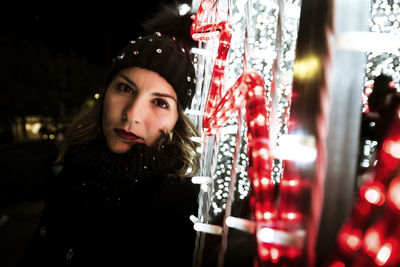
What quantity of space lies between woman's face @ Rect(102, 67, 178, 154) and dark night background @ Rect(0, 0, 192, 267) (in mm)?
5294

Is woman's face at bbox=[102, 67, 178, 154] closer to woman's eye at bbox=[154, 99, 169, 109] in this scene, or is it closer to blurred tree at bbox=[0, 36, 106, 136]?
woman's eye at bbox=[154, 99, 169, 109]

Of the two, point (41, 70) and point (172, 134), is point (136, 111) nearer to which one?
point (172, 134)

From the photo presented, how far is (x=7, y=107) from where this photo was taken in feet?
33.5

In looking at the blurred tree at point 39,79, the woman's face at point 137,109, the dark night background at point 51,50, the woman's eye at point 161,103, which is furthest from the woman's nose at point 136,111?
the blurred tree at point 39,79

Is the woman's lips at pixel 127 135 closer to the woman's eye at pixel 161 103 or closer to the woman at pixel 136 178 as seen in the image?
the woman at pixel 136 178

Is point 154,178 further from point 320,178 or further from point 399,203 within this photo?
point 399,203

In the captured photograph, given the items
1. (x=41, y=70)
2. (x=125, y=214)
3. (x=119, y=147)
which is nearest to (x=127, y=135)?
(x=119, y=147)

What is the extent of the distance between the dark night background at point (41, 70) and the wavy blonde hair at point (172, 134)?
4.86 metres

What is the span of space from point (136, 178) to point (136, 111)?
1.26 feet

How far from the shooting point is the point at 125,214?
1.64 m

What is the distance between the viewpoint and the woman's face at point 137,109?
159 cm

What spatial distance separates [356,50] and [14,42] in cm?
1201

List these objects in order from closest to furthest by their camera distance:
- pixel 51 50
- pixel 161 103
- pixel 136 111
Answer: pixel 136 111 → pixel 161 103 → pixel 51 50

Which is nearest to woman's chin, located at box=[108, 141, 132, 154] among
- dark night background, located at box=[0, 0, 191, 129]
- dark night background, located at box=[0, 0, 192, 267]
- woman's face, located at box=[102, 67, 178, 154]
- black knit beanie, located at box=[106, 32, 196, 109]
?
woman's face, located at box=[102, 67, 178, 154]
